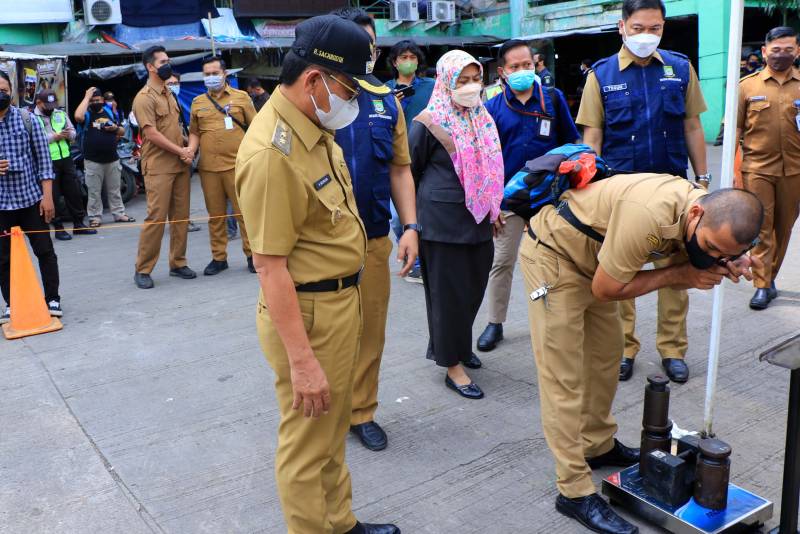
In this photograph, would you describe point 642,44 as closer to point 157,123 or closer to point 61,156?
point 157,123

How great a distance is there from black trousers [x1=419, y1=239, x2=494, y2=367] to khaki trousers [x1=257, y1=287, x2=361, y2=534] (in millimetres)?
1573

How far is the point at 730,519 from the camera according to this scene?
2.71 meters

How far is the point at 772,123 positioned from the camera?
5.22m

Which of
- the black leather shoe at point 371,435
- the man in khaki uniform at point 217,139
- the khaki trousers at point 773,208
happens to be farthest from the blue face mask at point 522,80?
the man in khaki uniform at point 217,139

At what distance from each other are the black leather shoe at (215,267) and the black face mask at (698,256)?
17.3 ft

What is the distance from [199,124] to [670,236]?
5.37 meters

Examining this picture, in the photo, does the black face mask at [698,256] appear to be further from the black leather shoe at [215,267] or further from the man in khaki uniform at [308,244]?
the black leather shoe at [215,267]

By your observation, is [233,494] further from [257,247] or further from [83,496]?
[257,247]

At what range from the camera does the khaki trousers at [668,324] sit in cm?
420

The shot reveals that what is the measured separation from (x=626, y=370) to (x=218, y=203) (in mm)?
4242

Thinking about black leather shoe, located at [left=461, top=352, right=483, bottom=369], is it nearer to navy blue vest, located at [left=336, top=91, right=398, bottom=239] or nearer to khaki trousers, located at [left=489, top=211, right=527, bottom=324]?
khaki trousers, located at [left=489, top=211, right=527, bottom=324]

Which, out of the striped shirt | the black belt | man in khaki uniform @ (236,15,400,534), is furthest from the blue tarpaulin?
the black belt

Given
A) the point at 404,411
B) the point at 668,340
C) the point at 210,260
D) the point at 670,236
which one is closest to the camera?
the point at 670,236

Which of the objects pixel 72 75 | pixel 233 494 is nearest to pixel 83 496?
pixel 233 494
